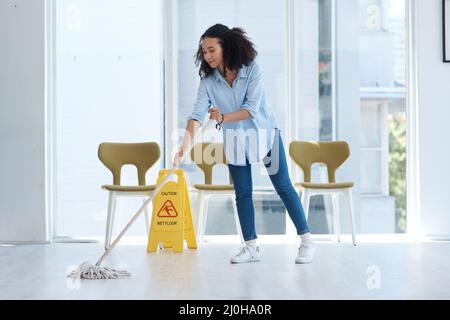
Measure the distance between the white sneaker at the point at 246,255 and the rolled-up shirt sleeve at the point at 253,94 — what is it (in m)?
0.80

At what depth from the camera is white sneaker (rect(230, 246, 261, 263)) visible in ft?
13.8

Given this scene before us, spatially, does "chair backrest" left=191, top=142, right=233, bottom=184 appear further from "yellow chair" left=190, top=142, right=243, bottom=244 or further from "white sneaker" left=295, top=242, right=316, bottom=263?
"white sneaker" left=295, top=242, right=316, bottom=263

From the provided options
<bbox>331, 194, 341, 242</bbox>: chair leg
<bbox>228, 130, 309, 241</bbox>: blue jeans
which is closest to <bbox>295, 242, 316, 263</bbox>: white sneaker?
<bbox>228, 130, 309, 241</bbox>: blue jeans

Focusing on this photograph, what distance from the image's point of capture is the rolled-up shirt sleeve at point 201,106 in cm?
409

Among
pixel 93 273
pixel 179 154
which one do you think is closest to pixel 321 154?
pixel 179 154

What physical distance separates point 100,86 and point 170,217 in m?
1.56

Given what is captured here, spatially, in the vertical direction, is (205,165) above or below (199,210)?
above

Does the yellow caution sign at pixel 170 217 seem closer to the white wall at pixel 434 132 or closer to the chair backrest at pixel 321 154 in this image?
→ the chair backrest at pixel 321 154

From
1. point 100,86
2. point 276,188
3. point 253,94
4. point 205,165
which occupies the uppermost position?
point 100,86

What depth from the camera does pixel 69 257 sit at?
471 cm

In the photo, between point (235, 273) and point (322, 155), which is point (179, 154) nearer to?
point (235, 273)

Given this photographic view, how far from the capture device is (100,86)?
5.95 m

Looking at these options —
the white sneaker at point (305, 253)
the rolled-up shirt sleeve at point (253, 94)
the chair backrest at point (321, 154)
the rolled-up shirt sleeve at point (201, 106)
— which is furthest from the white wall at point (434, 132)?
the rolled-up shirt sleeve at point (201, 106)

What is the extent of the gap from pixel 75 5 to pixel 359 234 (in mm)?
2949
